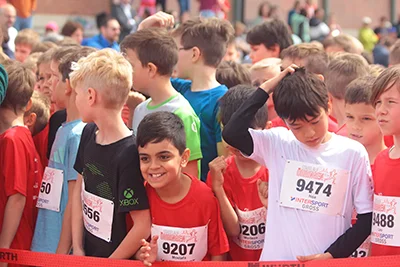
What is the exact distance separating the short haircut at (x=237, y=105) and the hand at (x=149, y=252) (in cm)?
89

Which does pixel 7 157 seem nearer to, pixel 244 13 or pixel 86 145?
pixel 86 145

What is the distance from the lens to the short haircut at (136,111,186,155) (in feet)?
13.7

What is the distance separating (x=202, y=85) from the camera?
566cm

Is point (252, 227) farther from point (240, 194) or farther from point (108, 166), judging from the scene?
point (108, 166)

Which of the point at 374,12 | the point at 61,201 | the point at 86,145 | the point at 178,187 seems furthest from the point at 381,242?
the point at 374,12

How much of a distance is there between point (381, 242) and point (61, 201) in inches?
82.8

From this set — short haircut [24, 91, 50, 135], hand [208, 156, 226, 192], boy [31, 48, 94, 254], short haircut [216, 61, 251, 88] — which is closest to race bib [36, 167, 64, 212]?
boy [31, 48, 94, 254]

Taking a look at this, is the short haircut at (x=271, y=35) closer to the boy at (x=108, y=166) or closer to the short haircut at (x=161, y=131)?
the boy at (x=108, y=166)

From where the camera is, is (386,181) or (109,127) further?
(109,127)

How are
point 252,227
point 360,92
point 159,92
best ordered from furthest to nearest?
point 159,92, point 360,92, point 252,227

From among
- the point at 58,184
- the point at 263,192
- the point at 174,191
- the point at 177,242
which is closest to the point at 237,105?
the point at 263,192

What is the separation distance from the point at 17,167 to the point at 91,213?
67 centimetres

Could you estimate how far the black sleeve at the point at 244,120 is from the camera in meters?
4.09

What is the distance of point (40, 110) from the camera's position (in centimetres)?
546
